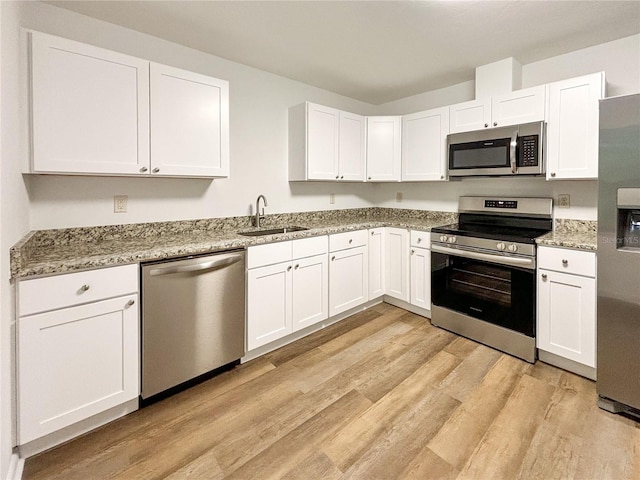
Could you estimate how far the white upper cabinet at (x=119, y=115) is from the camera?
1.74 meters

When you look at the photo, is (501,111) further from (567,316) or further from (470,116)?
(567,316)

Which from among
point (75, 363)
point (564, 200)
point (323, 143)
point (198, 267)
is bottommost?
point (75, 363)

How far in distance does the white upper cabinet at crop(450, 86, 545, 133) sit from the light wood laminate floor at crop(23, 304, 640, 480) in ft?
6.31

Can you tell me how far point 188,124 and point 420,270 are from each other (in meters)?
2.38

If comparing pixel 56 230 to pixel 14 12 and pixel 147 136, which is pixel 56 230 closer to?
pixel 147 136

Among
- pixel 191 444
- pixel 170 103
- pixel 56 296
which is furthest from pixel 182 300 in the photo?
pixel 170 103

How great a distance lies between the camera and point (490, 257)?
2613mm

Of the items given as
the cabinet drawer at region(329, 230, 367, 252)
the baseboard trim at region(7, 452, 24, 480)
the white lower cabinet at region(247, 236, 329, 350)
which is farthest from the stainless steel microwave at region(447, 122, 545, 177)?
the baseboard trim at region(7, 452, 24, 480)

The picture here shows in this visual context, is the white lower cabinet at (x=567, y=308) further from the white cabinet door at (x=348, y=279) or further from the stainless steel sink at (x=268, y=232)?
the stainless steel sink at (x=268, y=232)

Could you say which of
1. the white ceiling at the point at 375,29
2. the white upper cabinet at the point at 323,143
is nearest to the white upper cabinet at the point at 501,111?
the white ceiling at the point at 375,29

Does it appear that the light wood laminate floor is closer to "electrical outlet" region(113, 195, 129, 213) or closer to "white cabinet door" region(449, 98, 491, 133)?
"electrical outlet" region(113, 195, 129, 213)

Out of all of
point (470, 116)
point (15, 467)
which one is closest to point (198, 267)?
point (15, 467)

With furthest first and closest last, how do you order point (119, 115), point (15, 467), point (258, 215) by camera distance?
point (258, 215), point (119, 115), point (15, 467)

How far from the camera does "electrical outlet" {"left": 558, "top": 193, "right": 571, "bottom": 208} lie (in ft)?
8.91
